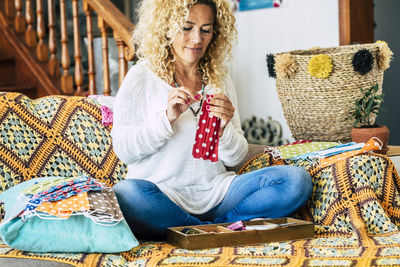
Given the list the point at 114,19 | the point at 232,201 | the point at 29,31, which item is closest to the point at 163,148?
the point at 232,201

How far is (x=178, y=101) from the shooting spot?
215 cm

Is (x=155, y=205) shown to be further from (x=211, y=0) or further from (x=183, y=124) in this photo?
(x=211, y=0)

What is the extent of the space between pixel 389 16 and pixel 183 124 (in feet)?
10.5

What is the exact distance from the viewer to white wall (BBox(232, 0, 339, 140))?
13.4 ft

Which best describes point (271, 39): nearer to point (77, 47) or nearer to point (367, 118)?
point (77, 47)

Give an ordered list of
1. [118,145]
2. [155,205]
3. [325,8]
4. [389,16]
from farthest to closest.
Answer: [389,16] → [325,8] → [118,145] → [155,205]

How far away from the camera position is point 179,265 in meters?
1.85

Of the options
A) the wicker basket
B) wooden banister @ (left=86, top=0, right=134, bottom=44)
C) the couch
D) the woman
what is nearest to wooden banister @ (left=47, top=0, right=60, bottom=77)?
wooden banister @ (left=86, top=0, right=134, bottom=44)

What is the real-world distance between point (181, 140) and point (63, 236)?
59 centimetres

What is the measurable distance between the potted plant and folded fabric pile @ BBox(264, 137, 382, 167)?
71 mm

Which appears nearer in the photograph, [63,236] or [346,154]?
[63,236]

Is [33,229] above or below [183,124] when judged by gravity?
below

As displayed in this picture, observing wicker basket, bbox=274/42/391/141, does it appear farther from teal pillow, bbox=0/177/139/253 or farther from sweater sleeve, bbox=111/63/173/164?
teal pillow, bbox=0/177/139/253

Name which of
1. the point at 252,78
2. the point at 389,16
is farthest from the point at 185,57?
the point at 389,16
